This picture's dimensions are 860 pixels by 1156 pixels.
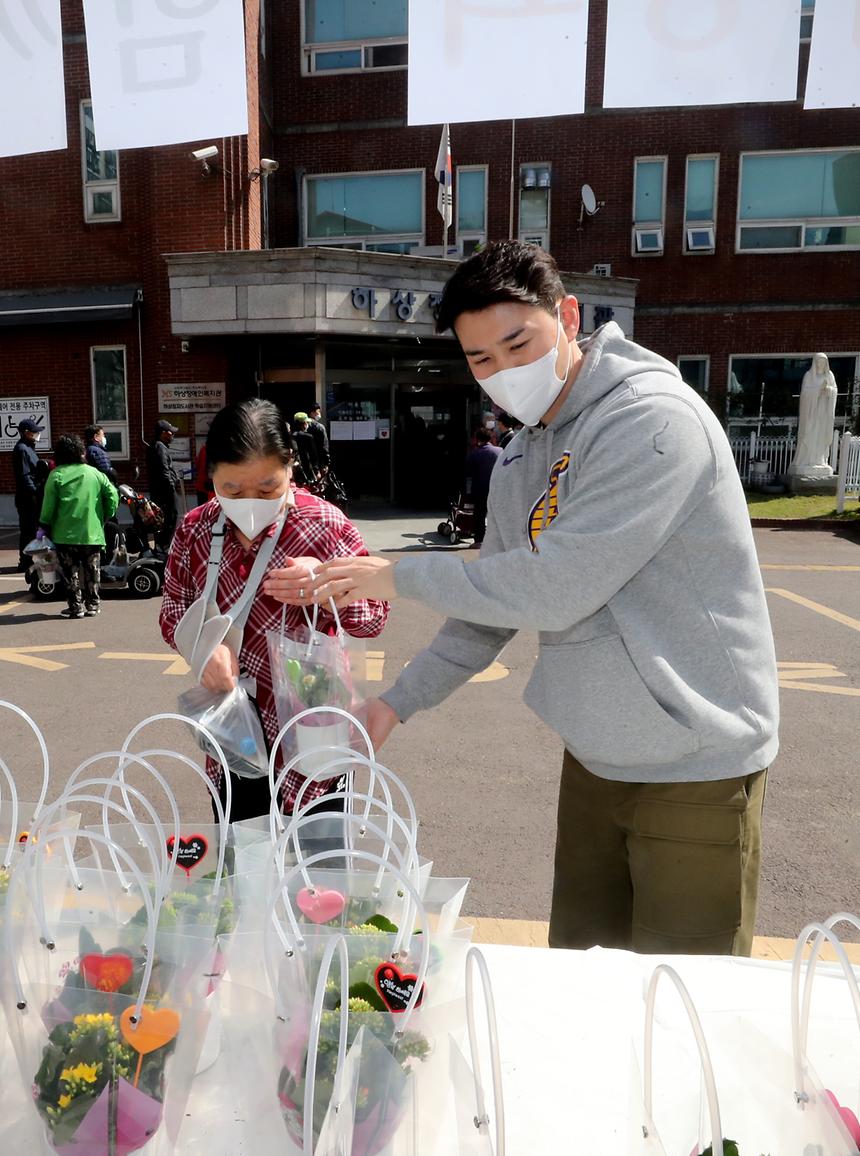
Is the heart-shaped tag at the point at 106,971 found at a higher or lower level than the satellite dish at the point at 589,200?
lower

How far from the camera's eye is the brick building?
1445 cm

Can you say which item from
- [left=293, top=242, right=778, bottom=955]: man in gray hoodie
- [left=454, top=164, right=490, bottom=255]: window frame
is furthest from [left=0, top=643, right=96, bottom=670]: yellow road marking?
[left=454, top=164, right=490, bottom=255]: window frame

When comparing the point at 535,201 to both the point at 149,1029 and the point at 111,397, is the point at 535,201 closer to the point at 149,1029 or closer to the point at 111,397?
the point at 111,397

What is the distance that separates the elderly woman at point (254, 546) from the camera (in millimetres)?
2248

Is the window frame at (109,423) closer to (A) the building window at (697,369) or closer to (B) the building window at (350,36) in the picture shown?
(B) the building window at (350,36)

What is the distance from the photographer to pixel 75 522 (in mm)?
8055

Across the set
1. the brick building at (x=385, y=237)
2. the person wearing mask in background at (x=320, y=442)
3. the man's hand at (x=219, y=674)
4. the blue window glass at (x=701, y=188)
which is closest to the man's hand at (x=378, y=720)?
the man's hand at (x=219, y=674)

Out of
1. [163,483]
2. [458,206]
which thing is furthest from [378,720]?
[458,206]

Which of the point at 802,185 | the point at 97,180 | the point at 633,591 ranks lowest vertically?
the point at 633,591

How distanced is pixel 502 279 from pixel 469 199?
17940 mm

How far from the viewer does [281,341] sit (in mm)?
15156

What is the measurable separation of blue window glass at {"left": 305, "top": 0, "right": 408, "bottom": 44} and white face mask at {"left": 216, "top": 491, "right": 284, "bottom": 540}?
17.7m

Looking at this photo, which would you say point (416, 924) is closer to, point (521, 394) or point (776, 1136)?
point (776, 1136)

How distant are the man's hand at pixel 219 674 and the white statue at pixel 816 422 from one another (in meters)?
16.5
